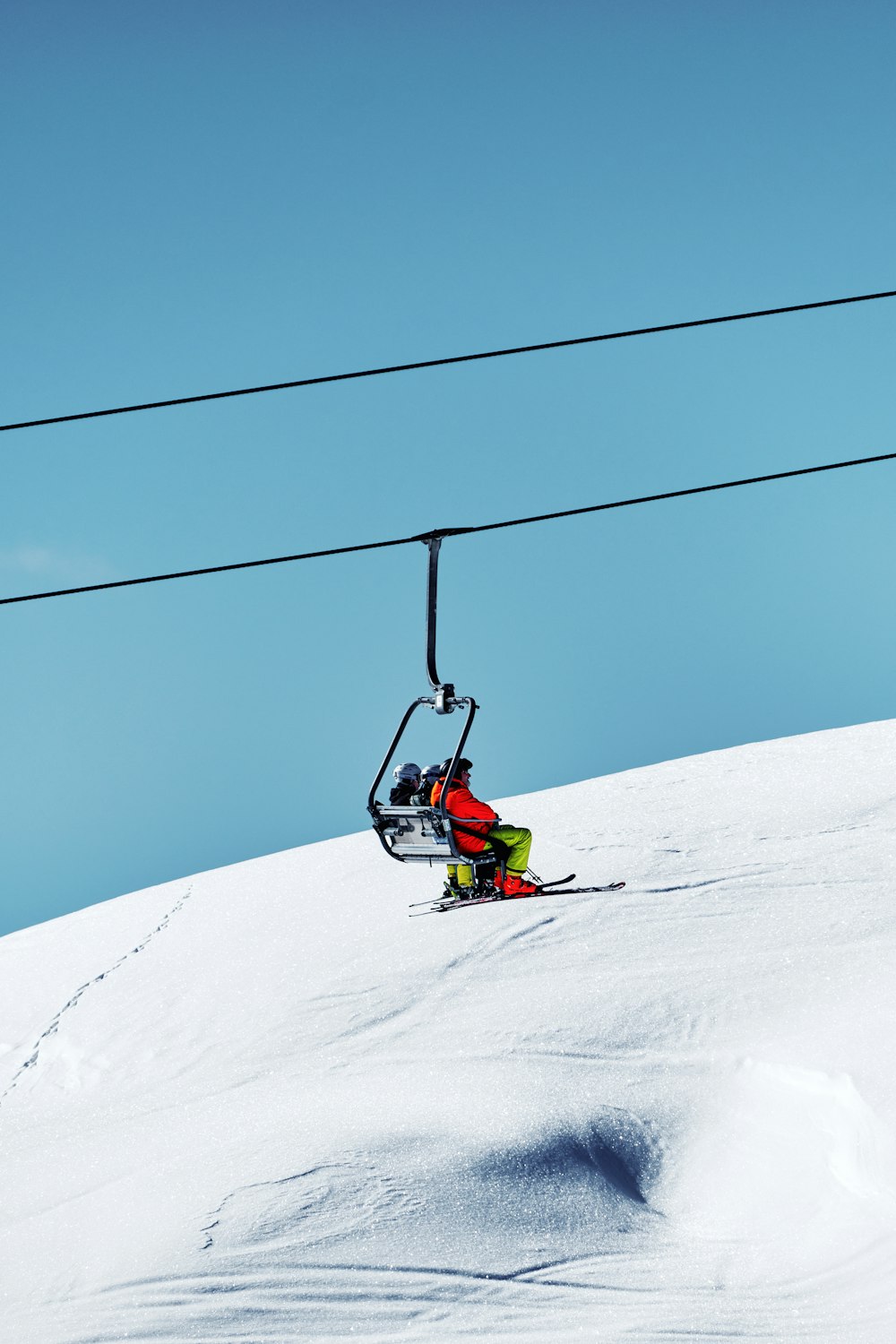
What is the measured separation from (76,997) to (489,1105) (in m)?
7.68

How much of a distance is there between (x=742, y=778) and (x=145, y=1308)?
14.8m

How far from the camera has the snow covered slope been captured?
9969 mm

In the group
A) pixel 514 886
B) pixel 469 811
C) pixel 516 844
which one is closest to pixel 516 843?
pixel 516 844

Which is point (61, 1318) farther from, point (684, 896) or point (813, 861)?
point (813, 861)

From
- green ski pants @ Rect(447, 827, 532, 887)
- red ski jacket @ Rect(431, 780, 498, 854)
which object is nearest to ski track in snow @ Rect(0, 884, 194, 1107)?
green ski pants @ Rect(447, 827, 532, 887)

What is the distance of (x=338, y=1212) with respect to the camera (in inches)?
424

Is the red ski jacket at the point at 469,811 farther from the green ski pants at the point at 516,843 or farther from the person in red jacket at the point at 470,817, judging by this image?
the green ski pants at the point at 516,843

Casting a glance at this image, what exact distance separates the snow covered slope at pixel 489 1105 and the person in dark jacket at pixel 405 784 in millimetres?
3356

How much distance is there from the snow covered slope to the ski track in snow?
0.06m

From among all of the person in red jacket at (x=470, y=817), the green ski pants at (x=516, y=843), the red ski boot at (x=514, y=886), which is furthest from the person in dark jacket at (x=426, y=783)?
the red ski boot at (x=514, y=886)

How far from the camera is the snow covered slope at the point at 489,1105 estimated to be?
392 inches

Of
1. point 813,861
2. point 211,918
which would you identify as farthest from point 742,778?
point 211,918

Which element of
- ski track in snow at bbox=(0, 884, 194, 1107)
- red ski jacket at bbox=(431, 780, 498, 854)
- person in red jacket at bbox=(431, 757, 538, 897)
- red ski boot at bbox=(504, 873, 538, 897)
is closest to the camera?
person in red jacket at bbox=(431, 757, 538, 897)

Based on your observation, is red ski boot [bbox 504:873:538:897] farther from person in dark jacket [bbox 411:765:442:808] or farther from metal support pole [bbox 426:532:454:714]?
metal support pole [bbox 426:532:454:714]
